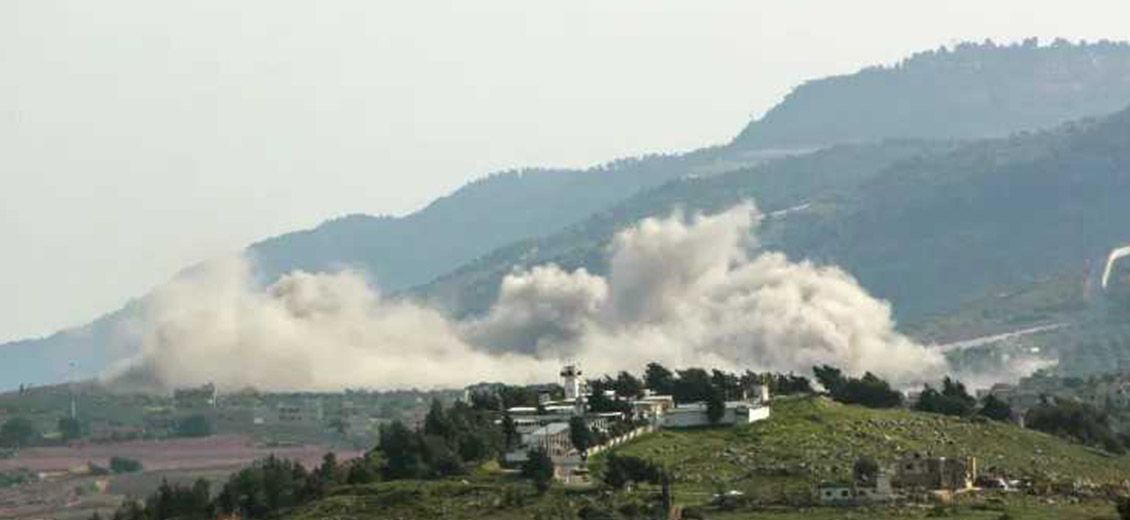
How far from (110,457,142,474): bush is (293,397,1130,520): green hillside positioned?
211 feet

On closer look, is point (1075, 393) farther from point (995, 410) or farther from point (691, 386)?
point (691, 386)

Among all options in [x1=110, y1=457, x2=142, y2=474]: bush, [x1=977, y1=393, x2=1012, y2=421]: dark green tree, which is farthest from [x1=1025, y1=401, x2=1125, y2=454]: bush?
[x1=110, y1=457, x2=142, y2=474]: bush

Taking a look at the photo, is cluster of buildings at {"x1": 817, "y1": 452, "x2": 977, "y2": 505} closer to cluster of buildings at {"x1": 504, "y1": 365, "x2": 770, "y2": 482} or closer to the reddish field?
cluster of buildings at {"x1": 504, "y1": 365, "x2": 770, "y2": 482}

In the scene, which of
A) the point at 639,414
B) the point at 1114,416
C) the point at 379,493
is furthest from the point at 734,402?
the point at 1114,416

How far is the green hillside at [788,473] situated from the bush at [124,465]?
211ft

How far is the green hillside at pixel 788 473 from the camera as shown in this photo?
4082 inches

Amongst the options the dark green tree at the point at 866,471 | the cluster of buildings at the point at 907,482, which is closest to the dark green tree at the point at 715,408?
the cluster of buildings at the point at 907,482

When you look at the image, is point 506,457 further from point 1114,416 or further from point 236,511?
point 1114,416

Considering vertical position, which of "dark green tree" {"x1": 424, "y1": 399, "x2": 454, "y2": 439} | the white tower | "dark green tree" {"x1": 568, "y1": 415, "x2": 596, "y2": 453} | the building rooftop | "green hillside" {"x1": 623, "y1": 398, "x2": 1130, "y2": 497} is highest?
the white tower

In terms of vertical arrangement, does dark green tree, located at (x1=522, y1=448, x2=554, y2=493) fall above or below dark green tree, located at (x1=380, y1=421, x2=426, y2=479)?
below

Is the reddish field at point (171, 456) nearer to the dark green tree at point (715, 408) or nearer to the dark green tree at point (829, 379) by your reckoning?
the dark green tree at point (829, 379)

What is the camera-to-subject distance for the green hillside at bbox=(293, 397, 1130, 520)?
103688mm

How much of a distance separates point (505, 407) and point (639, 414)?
465 inches

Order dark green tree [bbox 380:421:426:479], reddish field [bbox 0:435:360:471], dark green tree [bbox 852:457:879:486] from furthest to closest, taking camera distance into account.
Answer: reddish field [bbox 0:435:360:471], dark green tree [bbox 380:421:426:479], dark green tree [bbox 852:457:879:486]
